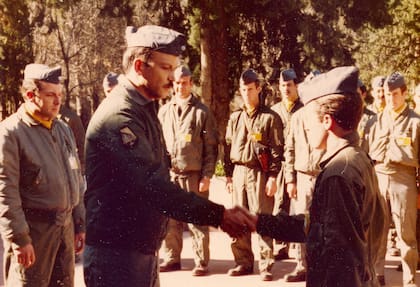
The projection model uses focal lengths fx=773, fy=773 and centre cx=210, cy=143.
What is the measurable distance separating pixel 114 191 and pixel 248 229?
0.78 meters

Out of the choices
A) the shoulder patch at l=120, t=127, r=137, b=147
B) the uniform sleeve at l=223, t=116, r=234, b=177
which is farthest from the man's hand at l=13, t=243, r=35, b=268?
the uniform sleeve at l=223, t=116, r=234, b=177

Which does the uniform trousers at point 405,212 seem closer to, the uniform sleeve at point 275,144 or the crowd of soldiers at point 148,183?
the crowd of soldiers at point 148,183

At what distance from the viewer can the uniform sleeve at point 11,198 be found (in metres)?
4.78

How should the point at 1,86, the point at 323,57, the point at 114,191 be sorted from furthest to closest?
the point at 1,86 < the point at 323,57 < the point at 114,191

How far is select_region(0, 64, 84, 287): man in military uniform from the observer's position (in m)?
4.84

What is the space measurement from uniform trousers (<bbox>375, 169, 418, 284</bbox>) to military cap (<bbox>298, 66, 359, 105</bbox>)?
4636 millimetres

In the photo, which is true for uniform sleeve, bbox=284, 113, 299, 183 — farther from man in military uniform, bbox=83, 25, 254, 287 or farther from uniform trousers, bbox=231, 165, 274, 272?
man in military uniform, bbox=83, 25, 254, 287

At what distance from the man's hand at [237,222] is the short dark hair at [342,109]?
2.64ft

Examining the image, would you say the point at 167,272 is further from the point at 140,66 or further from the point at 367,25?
the point at 367,25

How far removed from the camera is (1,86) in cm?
2444

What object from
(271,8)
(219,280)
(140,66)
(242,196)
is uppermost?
(271,8)

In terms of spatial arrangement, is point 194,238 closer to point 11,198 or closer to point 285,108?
point 285,108

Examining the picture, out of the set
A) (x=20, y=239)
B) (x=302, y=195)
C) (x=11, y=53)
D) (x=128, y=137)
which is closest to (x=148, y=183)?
(x=128, y=137)

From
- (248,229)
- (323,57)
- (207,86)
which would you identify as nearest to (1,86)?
(207,86)
